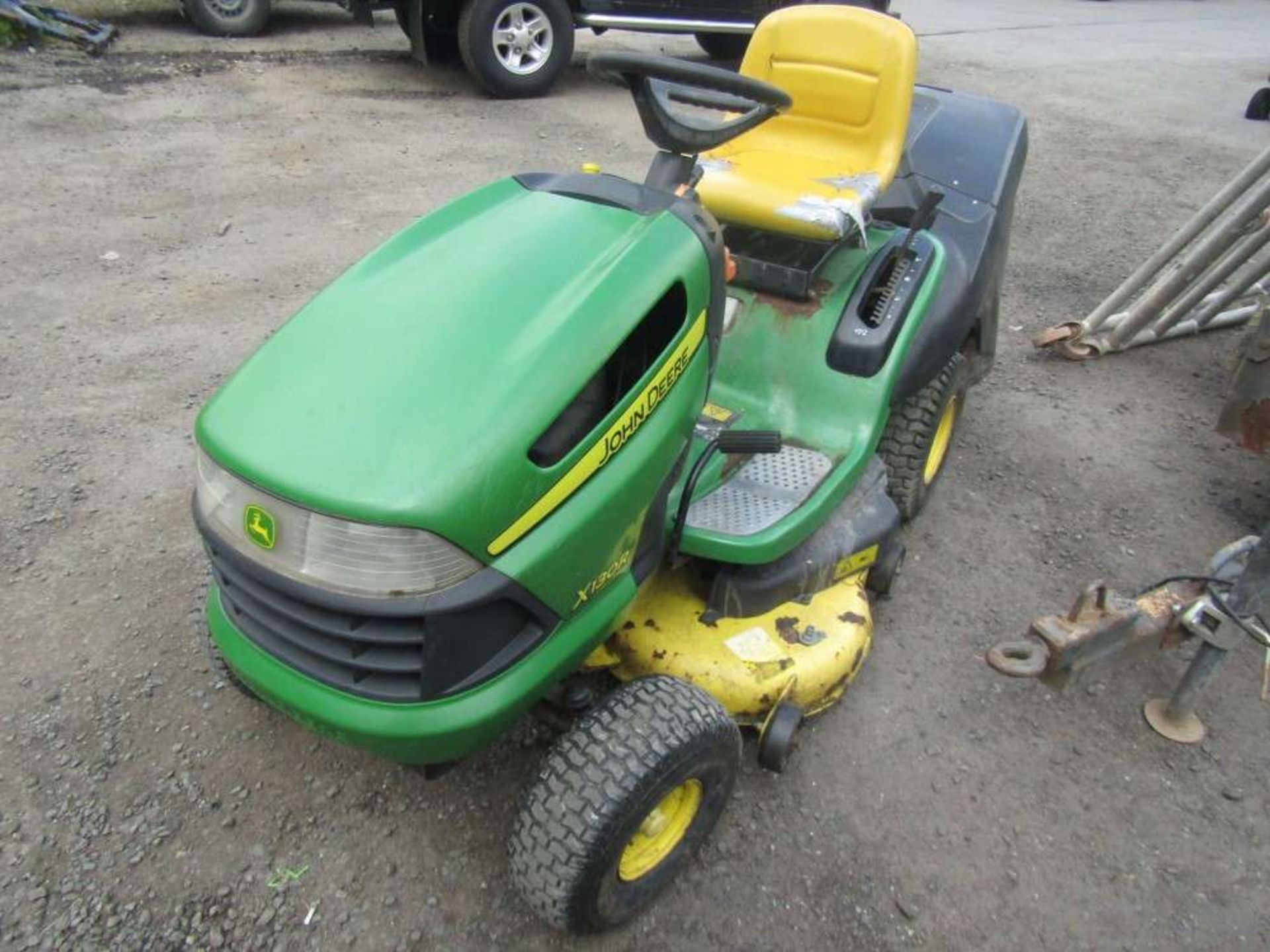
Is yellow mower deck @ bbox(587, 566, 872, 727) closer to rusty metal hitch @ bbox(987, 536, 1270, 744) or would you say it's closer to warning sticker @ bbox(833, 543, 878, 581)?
warning sticker @ bbox(833, 543, 878, 581)

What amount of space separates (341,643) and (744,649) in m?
0.88

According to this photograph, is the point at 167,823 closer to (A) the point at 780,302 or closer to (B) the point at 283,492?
(B) the point at 283,492

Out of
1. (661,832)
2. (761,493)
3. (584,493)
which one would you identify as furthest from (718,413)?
(661,832)

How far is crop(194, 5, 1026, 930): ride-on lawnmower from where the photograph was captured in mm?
1352

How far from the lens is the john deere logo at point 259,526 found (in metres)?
1.35

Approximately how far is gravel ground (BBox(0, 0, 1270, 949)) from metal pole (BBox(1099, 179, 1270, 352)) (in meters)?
0.17

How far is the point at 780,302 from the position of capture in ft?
8.08

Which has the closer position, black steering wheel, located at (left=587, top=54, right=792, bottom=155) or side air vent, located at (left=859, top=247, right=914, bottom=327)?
black steering wheel, located at (left=587, top=54, right=792, bottom=155)

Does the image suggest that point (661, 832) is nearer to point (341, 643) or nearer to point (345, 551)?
point (341, 643)

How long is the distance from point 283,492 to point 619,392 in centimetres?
59

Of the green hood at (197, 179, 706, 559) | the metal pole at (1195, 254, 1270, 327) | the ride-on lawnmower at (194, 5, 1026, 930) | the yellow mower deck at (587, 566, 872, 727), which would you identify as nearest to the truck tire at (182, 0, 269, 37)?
the ride-on lawnmower at (194, 5, 1026, 930)

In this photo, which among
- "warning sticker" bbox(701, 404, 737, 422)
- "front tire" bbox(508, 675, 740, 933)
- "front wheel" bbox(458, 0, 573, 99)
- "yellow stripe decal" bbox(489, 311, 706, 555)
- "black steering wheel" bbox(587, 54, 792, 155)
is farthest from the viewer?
"front wheel" bbox(458, 0, 573, 99)

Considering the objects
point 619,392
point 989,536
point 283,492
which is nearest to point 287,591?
point 283,492

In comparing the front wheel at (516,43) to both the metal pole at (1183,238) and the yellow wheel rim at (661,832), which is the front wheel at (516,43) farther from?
the yellow wheel rim at (661,832)
